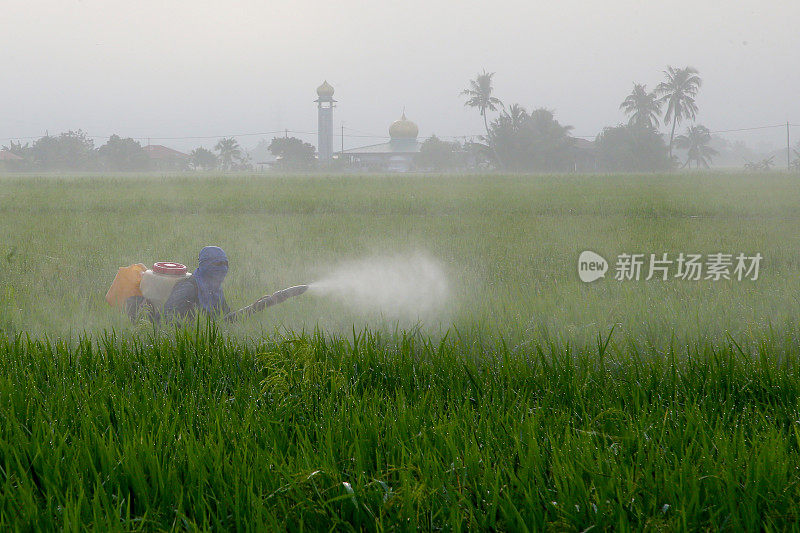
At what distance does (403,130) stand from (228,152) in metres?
3.52

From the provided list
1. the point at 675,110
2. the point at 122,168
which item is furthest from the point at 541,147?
the point at 122,168

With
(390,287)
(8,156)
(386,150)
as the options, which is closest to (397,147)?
(386,150)

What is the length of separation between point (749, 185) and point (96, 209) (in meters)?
12.3

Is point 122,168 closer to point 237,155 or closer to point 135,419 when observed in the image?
point 237,155

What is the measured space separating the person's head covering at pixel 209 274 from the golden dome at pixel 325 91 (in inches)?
106

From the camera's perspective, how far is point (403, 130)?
303 inches

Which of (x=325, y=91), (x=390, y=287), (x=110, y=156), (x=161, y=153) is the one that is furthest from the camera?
(x=161, y=153)

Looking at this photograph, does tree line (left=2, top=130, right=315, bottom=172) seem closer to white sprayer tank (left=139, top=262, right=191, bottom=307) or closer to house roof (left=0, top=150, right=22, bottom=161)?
house roof (left=0, top=150, right=22, bottom=161)

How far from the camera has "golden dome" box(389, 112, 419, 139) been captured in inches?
298

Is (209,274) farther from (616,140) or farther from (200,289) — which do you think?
(616,140)

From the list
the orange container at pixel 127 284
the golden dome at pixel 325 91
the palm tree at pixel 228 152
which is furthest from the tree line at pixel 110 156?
→ the orange container at pixel 127 284

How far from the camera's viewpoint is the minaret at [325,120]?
6441mm

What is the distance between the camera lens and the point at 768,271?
652 cm

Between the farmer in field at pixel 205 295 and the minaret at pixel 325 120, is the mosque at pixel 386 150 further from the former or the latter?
the farmer in field at pixel 205 295
